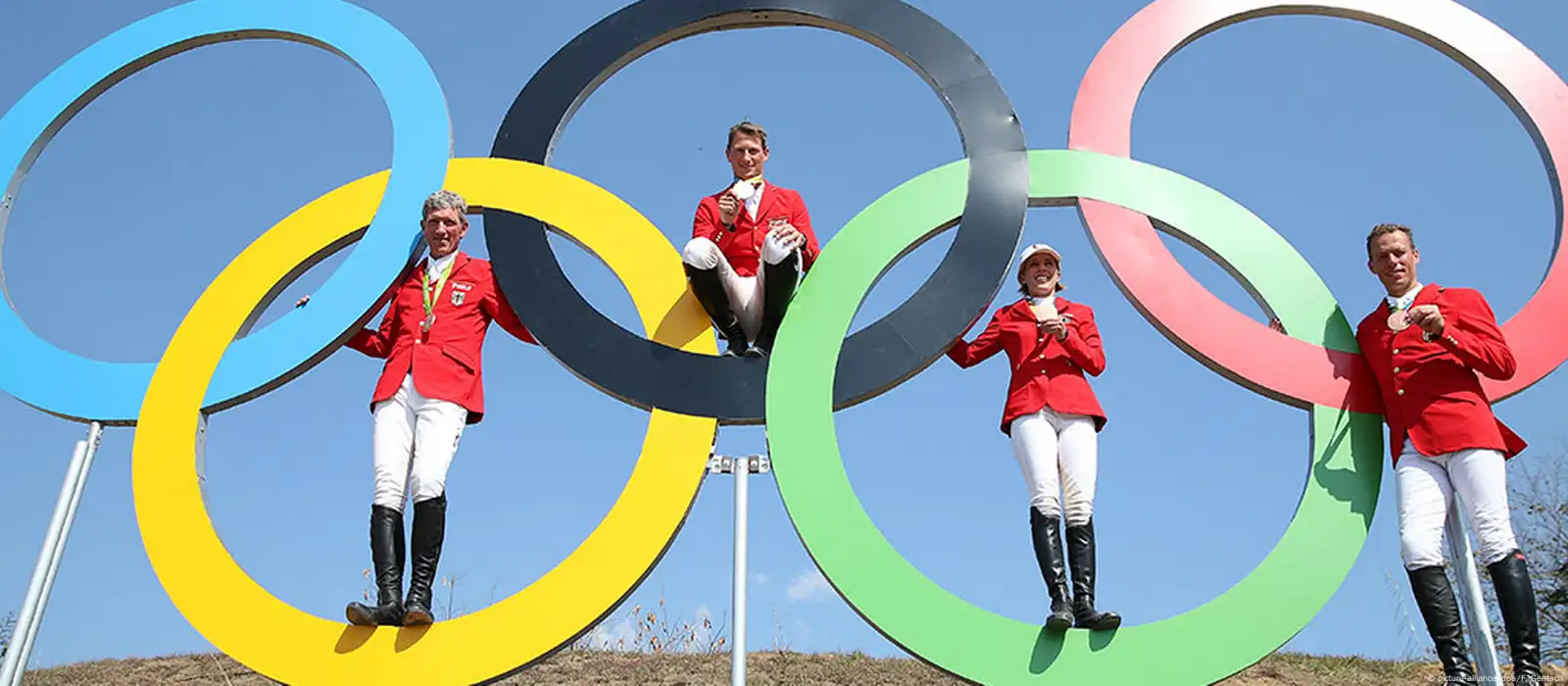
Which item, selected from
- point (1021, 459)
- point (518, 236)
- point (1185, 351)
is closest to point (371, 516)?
point (518, 236)

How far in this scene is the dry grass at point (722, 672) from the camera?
25.3ft

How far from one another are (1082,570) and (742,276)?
85.3 inches

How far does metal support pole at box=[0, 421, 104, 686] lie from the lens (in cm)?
628

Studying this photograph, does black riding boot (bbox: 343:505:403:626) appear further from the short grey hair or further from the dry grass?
the dry grass

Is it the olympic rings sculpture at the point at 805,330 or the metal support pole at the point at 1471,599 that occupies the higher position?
the olympic rings sculpture at the point at 805,330

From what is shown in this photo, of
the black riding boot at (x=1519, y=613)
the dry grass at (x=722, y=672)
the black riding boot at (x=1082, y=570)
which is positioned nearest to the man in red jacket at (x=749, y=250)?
the black riding boot at (x=1082, y=570)

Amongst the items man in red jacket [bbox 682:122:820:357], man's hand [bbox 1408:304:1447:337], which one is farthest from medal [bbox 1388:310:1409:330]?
man in red jacket [bbox 682:122:820:357]

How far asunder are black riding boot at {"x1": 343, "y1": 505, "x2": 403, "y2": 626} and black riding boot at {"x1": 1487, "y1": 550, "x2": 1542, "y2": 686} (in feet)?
15.6

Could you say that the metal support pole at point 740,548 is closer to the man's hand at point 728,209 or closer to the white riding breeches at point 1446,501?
the man's hand at point 728,209

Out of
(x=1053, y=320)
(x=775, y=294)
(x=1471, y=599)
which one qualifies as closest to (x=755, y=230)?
(x=775, y=294)

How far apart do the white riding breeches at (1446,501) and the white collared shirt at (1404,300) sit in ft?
2.27

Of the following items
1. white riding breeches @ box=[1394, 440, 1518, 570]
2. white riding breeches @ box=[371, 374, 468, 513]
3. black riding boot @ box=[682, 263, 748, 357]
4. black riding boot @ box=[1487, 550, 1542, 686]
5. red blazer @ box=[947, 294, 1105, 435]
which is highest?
black riding boot @ box=[682, 263, 748, 357]

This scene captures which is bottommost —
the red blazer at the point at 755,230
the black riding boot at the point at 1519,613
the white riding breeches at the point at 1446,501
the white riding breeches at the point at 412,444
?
the black riding boot at the point at 1519,613

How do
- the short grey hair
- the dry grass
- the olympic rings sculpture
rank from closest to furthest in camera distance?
the olympic rings sculpture
the short grey hair
the dry grass
